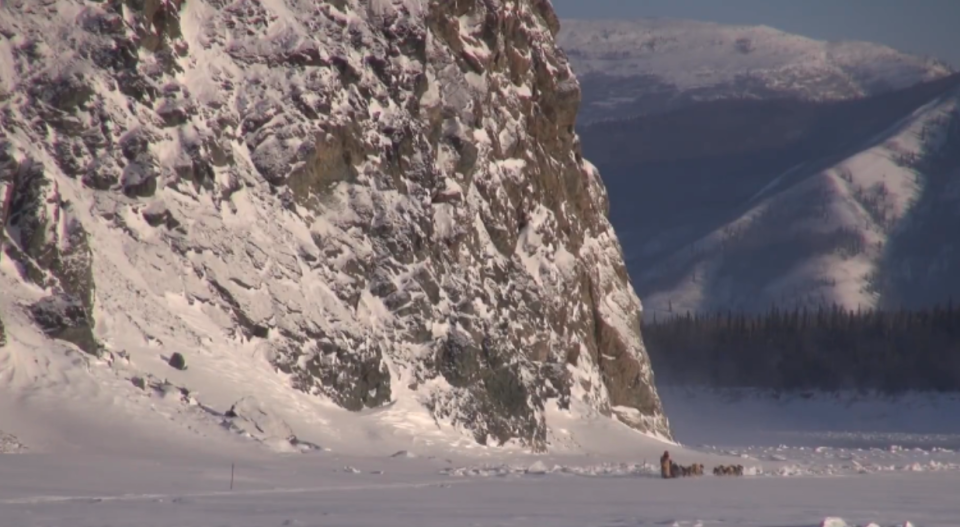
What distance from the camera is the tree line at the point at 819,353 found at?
162 meters

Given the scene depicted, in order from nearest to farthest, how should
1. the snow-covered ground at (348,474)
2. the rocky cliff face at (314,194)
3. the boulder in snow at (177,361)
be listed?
the snow-covered ground at (348,474)
the boulder in snow at (177,361)
the rocky cliff face at (314,194)

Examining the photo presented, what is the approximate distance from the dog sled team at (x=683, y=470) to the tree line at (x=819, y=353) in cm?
11515

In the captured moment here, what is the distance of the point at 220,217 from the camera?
52.0 m

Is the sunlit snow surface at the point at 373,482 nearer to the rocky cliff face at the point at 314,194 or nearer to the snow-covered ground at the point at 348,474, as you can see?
the snow-covered ground at the point at 348,474

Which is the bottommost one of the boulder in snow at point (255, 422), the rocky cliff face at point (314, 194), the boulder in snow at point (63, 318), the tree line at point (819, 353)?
the boulder in snow at point (255, 422)

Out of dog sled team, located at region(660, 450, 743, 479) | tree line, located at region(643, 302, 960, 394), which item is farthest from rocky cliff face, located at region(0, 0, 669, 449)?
tree line, located at region(643, 302, 960, 394)

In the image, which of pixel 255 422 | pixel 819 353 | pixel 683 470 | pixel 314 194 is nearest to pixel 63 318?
pixel 255 422

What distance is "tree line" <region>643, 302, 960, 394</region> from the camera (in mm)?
162125

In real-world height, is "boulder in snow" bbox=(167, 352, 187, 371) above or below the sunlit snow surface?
above

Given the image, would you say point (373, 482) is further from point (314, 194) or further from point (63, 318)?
point (314, 194)

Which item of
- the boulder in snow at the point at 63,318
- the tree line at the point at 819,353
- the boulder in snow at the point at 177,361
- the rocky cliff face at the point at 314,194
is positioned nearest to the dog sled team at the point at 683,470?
the rocky cliff face at the point at 314,194

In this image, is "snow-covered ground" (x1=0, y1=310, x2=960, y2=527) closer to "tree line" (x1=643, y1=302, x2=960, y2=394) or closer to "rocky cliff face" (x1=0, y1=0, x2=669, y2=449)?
"rocky cliff face" (x1=0, y1=0, x2=669, y2=449)

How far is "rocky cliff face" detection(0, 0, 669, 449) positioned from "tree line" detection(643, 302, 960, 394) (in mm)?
100511

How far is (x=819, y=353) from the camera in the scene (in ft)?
554
